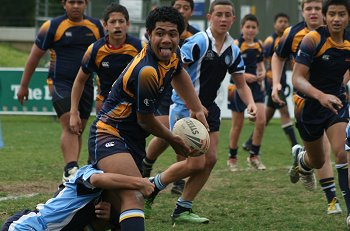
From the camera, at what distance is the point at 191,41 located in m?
8.47

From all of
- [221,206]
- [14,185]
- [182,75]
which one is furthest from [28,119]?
[182,75]

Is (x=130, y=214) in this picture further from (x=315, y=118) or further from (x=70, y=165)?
(x=70, y=165)

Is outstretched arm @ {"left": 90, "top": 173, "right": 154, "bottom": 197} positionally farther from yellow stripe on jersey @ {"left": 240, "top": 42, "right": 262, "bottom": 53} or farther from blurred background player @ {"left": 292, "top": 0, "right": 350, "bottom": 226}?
yellow stripe on jersey @ {"left": 240, "top": 42, "right": 262, "bottom": 53}

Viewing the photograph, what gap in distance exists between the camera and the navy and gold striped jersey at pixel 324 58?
805cm

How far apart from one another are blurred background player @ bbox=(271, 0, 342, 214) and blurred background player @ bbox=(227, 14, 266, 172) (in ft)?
8.91

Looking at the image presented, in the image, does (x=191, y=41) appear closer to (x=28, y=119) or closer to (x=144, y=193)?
(x=144, y=193)

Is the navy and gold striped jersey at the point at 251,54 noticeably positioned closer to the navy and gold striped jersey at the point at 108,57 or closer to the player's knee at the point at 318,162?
the navy and gold striped jersey at the point at 108,57

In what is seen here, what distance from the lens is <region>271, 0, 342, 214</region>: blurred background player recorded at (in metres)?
8.80

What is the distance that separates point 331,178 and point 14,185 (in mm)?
3823

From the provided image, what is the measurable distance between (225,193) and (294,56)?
1802 millimetres

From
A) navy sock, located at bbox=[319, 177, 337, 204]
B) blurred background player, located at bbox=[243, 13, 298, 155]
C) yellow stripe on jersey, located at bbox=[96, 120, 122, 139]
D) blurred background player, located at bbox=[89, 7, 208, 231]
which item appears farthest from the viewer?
blurred background player, located at bbox=[243, 13, 298, 155]

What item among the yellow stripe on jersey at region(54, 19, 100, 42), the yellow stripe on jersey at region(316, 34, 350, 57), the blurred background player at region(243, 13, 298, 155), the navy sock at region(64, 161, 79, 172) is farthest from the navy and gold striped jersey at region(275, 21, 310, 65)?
the blurred background player at region(243, 13, 298, 155)

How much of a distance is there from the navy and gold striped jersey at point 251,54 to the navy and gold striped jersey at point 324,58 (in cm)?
582

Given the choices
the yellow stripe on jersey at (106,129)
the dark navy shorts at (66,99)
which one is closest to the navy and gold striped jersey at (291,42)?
the dark navy shorts at (66,99)
